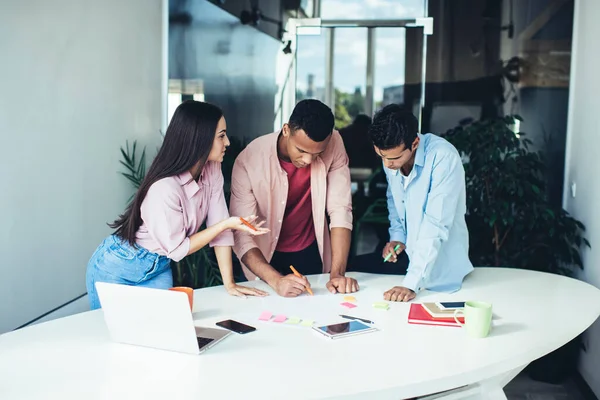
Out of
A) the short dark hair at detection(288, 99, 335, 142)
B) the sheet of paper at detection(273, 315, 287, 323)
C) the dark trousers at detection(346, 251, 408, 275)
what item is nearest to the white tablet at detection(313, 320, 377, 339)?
the sheet of paper at detection(273, 315, 287, 323)

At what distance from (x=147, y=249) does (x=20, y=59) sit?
118 cm

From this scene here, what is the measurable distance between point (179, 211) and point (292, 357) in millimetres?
825

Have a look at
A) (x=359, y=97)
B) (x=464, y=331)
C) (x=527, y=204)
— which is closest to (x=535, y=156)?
(x=527, y=204)

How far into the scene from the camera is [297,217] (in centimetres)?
293

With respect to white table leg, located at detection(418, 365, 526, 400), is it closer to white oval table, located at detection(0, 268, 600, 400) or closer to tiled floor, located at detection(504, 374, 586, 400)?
white oval table, located at detection(0, 268, 600, 400)

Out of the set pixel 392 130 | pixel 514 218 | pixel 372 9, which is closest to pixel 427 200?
pixel 392 130

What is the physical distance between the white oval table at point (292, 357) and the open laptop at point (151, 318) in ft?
0.09

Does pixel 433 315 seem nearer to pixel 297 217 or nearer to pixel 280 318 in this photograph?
pixel 280 318

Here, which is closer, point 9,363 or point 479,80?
point 9,363

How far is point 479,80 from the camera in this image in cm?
441

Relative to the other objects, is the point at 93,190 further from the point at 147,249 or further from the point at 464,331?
the point at 464,331

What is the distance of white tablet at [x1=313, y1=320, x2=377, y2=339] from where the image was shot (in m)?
1.80

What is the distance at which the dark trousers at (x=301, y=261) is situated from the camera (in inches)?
115

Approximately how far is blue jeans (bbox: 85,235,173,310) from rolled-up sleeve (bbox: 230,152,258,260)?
0.37 m
